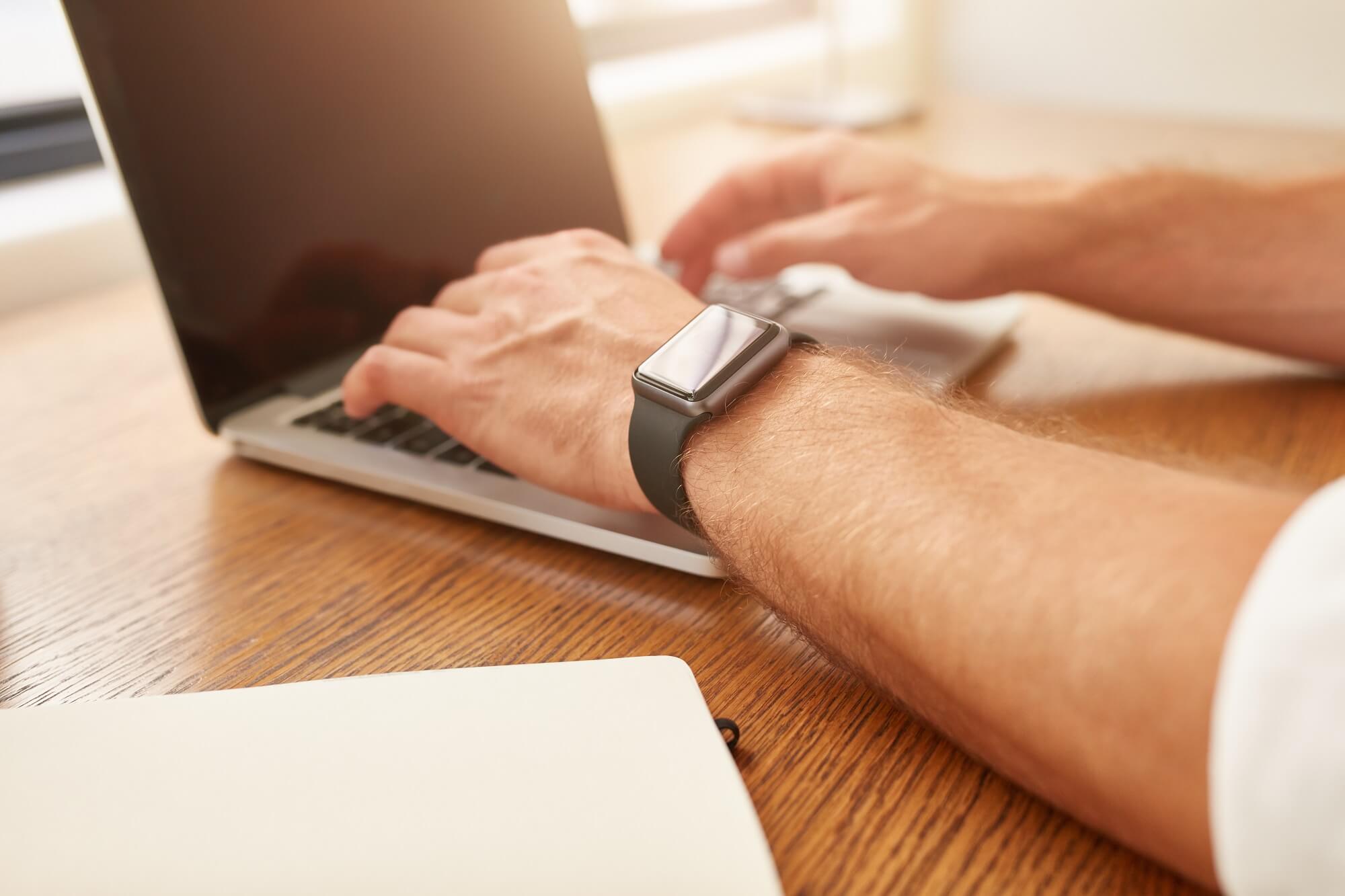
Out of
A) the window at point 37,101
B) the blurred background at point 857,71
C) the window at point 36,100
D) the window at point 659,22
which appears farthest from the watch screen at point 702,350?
the window at point 659,22

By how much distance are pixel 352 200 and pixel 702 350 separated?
1.12 ft

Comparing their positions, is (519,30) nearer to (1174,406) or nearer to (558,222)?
(558,222)

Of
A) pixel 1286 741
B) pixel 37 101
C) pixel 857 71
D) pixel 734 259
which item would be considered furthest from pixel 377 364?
pixel 857 71

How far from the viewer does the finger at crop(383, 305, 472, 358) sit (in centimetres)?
62

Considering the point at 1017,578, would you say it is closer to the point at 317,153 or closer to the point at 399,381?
the point at 399,381

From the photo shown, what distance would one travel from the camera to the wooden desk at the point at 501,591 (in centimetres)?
37

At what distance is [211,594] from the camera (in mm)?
530

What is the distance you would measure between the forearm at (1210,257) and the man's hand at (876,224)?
25 millimetres

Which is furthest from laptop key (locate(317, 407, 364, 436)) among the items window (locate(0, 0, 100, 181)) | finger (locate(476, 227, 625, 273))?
window (locate(0, 0, 100, 181))

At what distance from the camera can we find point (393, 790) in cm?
35

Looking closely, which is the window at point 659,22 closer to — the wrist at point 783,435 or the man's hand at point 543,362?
the man's hand at point 543,362

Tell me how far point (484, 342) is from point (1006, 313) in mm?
434

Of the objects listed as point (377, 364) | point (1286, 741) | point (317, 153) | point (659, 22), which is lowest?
point (1286, 741)

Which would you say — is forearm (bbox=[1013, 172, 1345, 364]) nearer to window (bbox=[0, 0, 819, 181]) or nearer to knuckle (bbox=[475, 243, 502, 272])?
knuckle (bbox=[475, 243, 502, 272])
